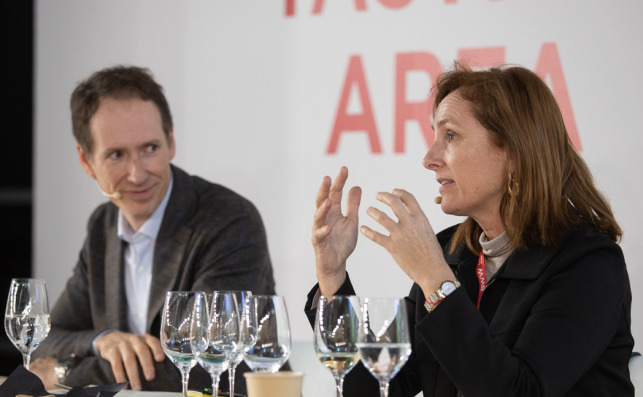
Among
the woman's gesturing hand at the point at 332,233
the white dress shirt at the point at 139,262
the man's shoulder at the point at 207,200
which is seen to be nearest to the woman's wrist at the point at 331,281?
the woman's gesturing hand at the point at 332,233

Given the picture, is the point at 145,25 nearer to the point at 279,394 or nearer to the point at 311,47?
the point at 311,47

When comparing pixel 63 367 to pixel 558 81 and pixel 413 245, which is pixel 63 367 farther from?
pixel 558 81

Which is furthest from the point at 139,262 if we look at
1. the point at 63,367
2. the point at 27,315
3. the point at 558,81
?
the point at 558,81

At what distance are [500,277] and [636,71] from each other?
59.7 inches

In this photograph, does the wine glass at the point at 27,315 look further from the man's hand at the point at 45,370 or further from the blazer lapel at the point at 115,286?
the blazer lapel at the point at 115,286

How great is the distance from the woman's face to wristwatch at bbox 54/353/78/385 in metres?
1.23

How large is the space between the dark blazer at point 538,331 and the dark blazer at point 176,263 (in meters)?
0.77

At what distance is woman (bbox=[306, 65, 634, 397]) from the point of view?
1.70 meters

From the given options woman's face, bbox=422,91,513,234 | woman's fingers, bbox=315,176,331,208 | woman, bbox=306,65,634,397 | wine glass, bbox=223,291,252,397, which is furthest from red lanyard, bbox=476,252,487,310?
wine glass, bbox=223,291,252,397

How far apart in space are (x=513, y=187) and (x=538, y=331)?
1.32ft

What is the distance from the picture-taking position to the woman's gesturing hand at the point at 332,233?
200 centimetres

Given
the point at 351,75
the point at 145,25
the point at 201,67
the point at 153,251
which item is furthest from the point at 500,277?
the point at 145,25

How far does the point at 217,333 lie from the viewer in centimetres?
154

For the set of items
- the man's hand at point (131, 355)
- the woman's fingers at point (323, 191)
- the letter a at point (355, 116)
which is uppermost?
the letter a at point (355, 116)
